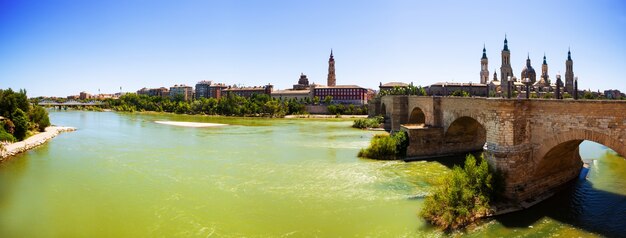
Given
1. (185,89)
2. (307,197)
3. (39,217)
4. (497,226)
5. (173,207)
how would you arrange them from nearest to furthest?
(497,226) < (39,217) < (173,207) < (307,197) < (185,89)

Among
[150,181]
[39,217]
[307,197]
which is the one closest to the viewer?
[39,217]

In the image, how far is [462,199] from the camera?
15180 millimetres

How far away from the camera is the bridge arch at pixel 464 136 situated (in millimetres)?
28234

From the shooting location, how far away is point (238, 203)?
18.0 metres

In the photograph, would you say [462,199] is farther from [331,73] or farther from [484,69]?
[331,73]

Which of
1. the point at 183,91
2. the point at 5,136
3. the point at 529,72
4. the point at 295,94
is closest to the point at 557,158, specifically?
the point at 5,136

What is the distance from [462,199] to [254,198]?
9.31 m

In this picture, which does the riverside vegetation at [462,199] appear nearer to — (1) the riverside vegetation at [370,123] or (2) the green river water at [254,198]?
(2) the green river water at [254,198]

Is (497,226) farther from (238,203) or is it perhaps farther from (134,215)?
(134,215)

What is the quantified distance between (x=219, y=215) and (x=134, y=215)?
354 centimetres

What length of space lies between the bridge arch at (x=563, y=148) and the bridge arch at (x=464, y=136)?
8.87 metres

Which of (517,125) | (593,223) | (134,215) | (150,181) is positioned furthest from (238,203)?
(593,223)

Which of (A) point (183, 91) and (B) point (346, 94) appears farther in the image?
(A) point (183, 91)

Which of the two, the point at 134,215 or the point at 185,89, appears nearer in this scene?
the point at 134,215
